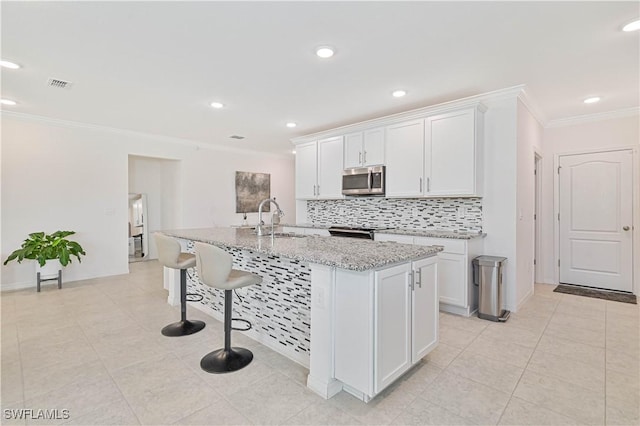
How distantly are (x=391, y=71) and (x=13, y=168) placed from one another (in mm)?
5295

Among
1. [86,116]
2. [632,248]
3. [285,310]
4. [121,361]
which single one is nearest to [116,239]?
[86,116]

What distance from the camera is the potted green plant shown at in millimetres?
4148

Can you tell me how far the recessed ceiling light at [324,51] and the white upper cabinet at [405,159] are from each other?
1.83 m

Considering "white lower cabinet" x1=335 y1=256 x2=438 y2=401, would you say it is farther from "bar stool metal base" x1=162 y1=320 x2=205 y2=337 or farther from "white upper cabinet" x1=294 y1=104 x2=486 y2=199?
"white upper cabinet" x1=294 y1=104 x2=486 y2=199

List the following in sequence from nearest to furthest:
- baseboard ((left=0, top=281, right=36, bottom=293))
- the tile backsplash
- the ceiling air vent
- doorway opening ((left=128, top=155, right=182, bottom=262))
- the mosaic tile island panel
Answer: the mosaic tile island panel → the ceiling air vent → the tile backsplash → baseboard ((left=0, top=281, right=36, bottom=293)) → doorway opening ((left=128, top=155, right=182, bottom=262))

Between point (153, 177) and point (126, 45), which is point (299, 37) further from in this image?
point (153, 177)

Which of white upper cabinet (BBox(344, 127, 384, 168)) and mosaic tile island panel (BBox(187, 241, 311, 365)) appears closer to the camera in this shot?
mosaic tile island panel (BBox(187, 241, 311, 365))

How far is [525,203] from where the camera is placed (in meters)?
3.83

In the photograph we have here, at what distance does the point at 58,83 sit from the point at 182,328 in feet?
9.47

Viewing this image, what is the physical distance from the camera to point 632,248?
4227 mm

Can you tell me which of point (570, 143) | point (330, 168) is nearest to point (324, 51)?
point (330, 168)

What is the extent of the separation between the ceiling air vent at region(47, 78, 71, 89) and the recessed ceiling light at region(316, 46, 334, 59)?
271 cm

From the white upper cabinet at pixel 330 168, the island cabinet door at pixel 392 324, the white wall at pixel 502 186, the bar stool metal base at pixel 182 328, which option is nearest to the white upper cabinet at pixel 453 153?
the white wall at pixel 502 186

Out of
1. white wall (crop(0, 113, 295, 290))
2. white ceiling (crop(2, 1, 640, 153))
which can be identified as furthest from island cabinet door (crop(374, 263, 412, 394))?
white wall (crop(0, 113, 295, 290))
